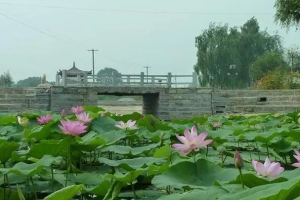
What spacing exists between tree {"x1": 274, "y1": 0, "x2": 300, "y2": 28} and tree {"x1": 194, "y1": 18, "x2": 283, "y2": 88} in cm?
2213

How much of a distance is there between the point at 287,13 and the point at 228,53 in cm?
2313

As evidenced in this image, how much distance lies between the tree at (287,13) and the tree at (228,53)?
2213 cm

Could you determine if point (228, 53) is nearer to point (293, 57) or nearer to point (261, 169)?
point (293, 57)

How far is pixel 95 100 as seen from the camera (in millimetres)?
16078

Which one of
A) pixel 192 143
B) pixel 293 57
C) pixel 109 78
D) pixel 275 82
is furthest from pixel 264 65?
pixel 192 143

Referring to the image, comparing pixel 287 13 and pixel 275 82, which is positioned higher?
pixel 287 13

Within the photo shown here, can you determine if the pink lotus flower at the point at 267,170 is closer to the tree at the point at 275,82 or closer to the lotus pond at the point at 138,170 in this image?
the lotus pond at the point at 138,170

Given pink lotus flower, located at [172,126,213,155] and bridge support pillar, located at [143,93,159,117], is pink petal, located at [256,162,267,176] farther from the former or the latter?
bridge support pillar, located at [143,93,159,117]

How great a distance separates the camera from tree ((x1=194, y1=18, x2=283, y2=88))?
3681 cm

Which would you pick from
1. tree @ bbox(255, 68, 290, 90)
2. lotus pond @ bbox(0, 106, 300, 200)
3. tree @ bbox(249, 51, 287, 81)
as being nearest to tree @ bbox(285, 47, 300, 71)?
tree @ bbox(249, 51, 287, 81)

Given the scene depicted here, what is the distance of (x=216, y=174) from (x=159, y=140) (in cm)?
78

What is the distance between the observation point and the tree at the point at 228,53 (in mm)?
36812

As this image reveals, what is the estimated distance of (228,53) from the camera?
36969mm

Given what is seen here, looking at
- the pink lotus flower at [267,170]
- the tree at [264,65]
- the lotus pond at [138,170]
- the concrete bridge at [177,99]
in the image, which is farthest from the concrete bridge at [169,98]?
the tree at [264,65]
